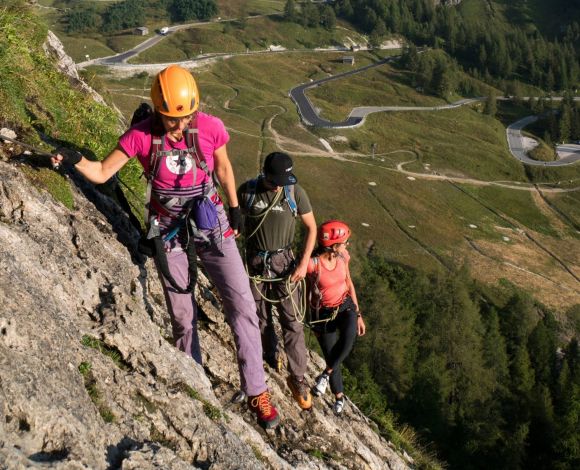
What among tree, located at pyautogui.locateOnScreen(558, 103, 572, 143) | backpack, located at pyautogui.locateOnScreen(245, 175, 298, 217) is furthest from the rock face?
tree, located at pyautogui.locateOnScreen(558, 103, 572, 143)

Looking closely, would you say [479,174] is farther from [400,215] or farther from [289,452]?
[289,452]

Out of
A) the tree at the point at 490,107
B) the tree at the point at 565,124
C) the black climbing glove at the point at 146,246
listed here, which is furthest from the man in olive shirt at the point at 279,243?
the tree at the point at 490,107

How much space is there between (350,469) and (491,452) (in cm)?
4417

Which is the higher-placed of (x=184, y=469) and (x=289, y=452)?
(x=184, y=469)

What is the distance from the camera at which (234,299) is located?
8609mm

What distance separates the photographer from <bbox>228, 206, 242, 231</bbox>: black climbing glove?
8.99 metres

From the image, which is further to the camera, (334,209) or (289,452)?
(334,209)

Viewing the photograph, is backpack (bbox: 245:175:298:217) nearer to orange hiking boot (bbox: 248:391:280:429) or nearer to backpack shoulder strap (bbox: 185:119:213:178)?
backpack shoulder strap (bbox: 185:119:213:178)

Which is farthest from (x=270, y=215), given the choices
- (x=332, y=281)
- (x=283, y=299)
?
(x=332, y=281)

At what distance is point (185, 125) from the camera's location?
24.8ft

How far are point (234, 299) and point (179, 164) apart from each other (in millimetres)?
2282

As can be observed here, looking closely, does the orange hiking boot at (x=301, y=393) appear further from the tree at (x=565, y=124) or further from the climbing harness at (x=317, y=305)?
the tree at (x=565, y=124)

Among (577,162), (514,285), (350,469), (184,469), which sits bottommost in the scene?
(577,162)

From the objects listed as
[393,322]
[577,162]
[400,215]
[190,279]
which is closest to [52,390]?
[190,279]
